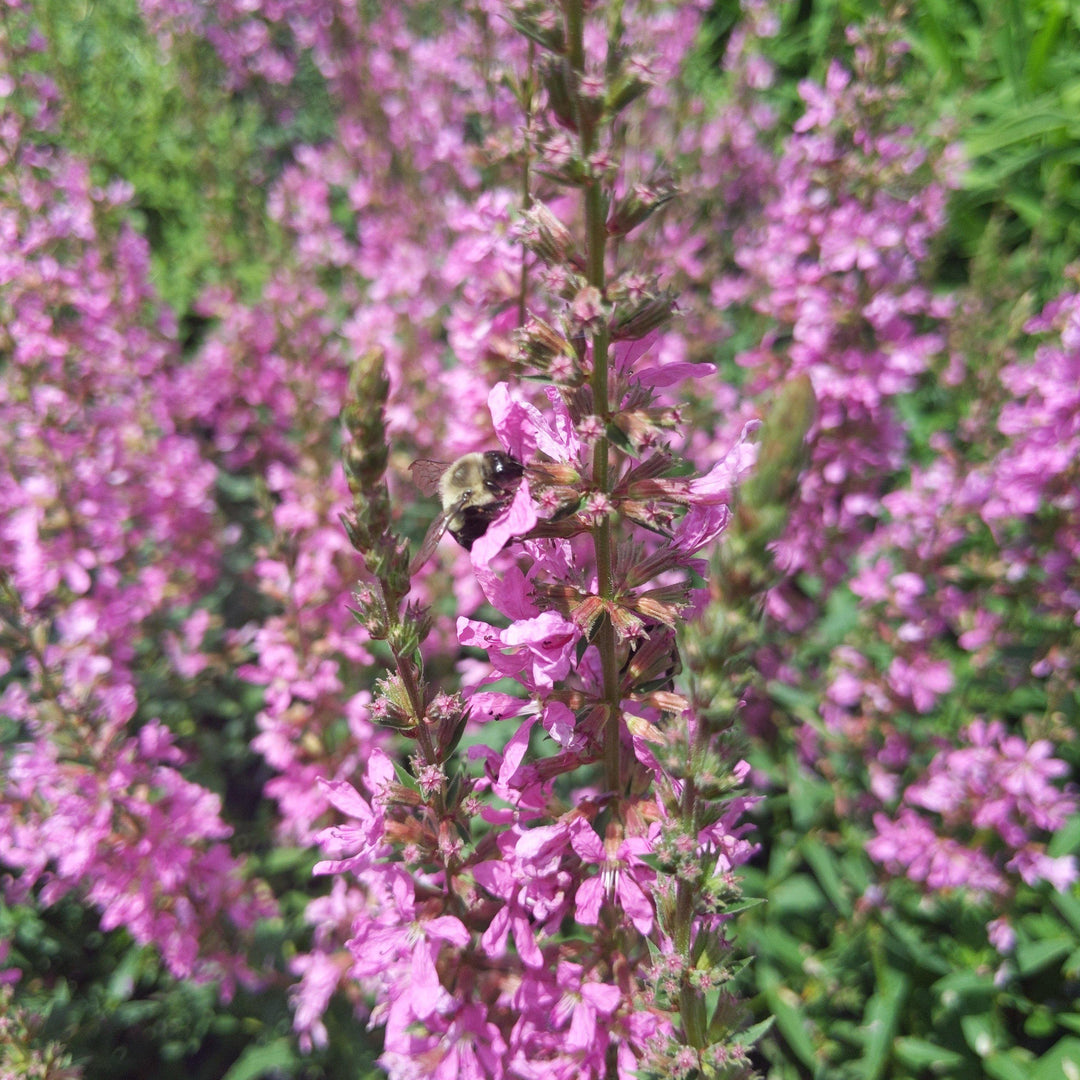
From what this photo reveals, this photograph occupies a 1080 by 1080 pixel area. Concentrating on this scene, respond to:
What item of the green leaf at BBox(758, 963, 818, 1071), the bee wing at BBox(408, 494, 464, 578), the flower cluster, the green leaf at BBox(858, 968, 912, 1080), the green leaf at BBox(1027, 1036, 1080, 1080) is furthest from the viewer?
the green leaf at BBox(758, 963, 818, 1071)

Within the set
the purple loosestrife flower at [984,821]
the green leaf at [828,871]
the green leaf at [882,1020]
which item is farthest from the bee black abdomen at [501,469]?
the green leaf at [882,1020]

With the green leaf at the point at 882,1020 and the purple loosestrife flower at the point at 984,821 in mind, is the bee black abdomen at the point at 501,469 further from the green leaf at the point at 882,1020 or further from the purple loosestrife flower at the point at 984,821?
the green leaf at the point at 882,1020

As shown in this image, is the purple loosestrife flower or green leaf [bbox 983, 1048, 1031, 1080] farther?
the purple loosestrife flower

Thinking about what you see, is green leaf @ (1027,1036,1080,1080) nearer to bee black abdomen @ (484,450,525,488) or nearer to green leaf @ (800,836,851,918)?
green leaf @ (800,836,851,918)

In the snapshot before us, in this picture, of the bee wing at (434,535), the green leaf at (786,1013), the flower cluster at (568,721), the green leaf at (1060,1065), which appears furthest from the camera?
the green leaf at (786,1013)

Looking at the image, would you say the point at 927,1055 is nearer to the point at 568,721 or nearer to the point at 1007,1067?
the point at 1007,1067

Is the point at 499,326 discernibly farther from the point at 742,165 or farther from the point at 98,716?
the point at 742,165

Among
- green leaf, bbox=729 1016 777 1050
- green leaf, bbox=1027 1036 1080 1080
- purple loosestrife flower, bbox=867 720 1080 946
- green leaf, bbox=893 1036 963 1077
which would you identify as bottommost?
green leaf, bbox=893 1036 963 1077

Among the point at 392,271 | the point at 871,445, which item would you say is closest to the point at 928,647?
the point at 871,445

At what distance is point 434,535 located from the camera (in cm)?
199

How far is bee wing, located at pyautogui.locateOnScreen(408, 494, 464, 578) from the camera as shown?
1.82 meters

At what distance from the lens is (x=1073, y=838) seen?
3.74m

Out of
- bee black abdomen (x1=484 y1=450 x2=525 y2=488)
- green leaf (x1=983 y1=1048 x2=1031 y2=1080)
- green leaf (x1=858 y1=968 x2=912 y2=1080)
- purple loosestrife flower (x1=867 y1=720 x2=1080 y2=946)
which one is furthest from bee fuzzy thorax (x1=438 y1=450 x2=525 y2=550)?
green leaf (x1=983 y1=1048 x2=1031 y2=1080)

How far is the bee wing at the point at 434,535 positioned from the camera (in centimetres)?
182
